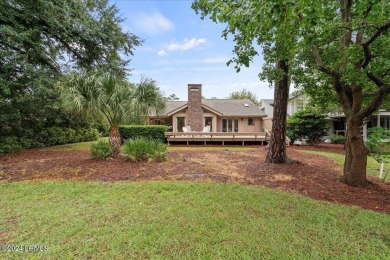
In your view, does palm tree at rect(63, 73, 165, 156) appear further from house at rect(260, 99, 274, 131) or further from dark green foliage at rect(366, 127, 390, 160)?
house at rect(260, 99, 274, 131)

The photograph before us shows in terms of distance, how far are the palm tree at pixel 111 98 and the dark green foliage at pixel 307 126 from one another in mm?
12545

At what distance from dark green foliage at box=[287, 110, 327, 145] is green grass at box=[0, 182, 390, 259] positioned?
44.6 feet

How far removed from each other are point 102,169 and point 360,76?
781cm

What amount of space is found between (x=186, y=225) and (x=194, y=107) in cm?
1922

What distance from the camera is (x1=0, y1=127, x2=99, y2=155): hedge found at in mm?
11905

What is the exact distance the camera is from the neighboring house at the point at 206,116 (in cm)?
2228

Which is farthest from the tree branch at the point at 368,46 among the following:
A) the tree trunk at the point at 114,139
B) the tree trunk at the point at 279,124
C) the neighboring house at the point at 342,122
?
the neighboring house at the point at 342,122

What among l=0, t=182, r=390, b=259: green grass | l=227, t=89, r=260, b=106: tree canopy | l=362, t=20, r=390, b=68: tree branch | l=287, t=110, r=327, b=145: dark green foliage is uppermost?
l=227, t=89, r=260, b=106: tree canopy

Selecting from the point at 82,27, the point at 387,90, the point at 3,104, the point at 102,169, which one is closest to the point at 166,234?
the point at 102,169

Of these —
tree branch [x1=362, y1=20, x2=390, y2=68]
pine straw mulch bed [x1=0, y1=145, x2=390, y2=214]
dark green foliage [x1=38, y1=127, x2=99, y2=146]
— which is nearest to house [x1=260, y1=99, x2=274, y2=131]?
pine straw mulch bed [x1=0, y1=145, x2=390, y2=214]

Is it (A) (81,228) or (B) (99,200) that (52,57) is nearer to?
(B) (99,200)

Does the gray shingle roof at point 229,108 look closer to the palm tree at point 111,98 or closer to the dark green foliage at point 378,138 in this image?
the palm tree at point 111,98

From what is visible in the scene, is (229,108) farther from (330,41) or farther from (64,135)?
(330,41)

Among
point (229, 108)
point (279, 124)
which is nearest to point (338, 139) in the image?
point (229, 108)
